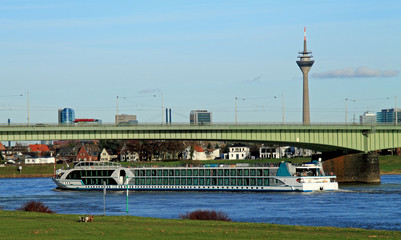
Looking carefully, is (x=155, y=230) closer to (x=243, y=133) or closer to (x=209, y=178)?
(x=209, y=178)

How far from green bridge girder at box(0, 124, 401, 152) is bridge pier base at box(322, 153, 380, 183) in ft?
4.73

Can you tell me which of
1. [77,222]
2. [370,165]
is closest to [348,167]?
[370,165]

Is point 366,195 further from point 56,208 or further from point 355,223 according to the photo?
point 56,208

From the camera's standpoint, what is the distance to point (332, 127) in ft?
331

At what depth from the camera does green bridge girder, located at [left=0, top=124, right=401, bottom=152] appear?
294 feet

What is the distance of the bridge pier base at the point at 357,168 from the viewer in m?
103

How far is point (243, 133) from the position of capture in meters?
98.0

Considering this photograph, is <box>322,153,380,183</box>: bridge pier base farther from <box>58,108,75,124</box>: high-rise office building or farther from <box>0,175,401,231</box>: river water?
<box>58,108,75,124</box>: high-rise office building

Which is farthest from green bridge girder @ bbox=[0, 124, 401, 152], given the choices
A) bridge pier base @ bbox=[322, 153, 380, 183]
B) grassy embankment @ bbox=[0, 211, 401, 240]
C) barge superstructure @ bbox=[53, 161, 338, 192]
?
grassy embankment @ bbox=[0, 211, 401, 240]

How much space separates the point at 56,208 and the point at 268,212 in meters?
21.9

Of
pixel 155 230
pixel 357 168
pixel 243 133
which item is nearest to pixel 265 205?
pixel 243 133

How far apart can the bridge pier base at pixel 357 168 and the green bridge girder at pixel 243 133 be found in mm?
1440

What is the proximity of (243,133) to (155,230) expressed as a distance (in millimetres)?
60247

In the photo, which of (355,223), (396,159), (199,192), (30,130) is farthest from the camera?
(396,159)
